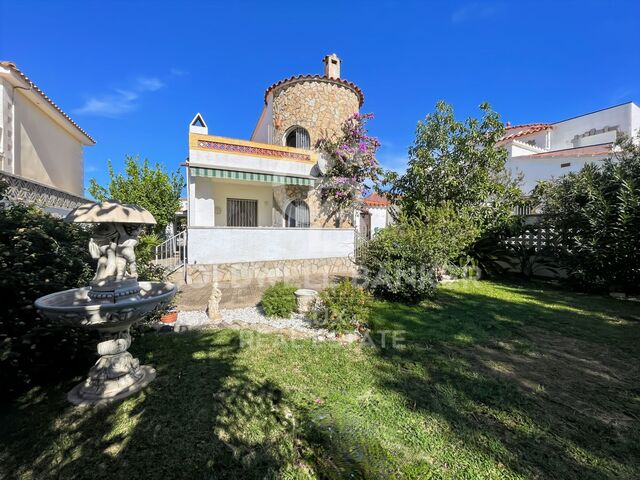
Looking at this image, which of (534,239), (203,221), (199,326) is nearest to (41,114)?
(203,221)

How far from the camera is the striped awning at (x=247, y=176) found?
1538 cm

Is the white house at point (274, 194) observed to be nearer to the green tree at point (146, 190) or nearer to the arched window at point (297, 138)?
the arched window at point (297, 138)

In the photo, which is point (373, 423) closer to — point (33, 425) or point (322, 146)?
point (33, 425)

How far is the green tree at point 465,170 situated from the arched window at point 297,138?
854cm

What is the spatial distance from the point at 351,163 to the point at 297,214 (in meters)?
5.55

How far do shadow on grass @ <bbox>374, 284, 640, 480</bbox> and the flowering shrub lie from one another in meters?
12.2

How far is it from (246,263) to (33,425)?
1102cm

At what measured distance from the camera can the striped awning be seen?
15.4 m

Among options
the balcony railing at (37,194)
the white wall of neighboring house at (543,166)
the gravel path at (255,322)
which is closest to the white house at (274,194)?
the gravel path at (255,322)

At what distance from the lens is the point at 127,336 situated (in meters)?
4.87

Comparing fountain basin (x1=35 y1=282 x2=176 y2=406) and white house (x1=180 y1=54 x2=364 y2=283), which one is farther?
white house (x1=180 y1=54 x2=364 y2=283)

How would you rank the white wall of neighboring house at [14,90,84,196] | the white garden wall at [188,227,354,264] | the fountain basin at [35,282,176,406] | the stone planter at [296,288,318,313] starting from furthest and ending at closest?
the white wall of neighboring house at [14,90,84,196] → the white garden wall at [188,227,354,264] → the stone planter at [296,288,318,313] → the fountain basin at [35,282,176,406]

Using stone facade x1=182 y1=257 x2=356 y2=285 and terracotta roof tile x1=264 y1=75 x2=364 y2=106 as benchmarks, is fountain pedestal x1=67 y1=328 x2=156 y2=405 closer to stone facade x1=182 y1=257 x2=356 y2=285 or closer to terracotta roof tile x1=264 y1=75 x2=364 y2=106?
stone facade x1=182 y1=257 x2=356 y2=285

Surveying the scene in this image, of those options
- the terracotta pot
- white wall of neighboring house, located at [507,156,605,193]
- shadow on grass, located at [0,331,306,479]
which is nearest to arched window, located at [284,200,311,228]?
the terracotta pot
